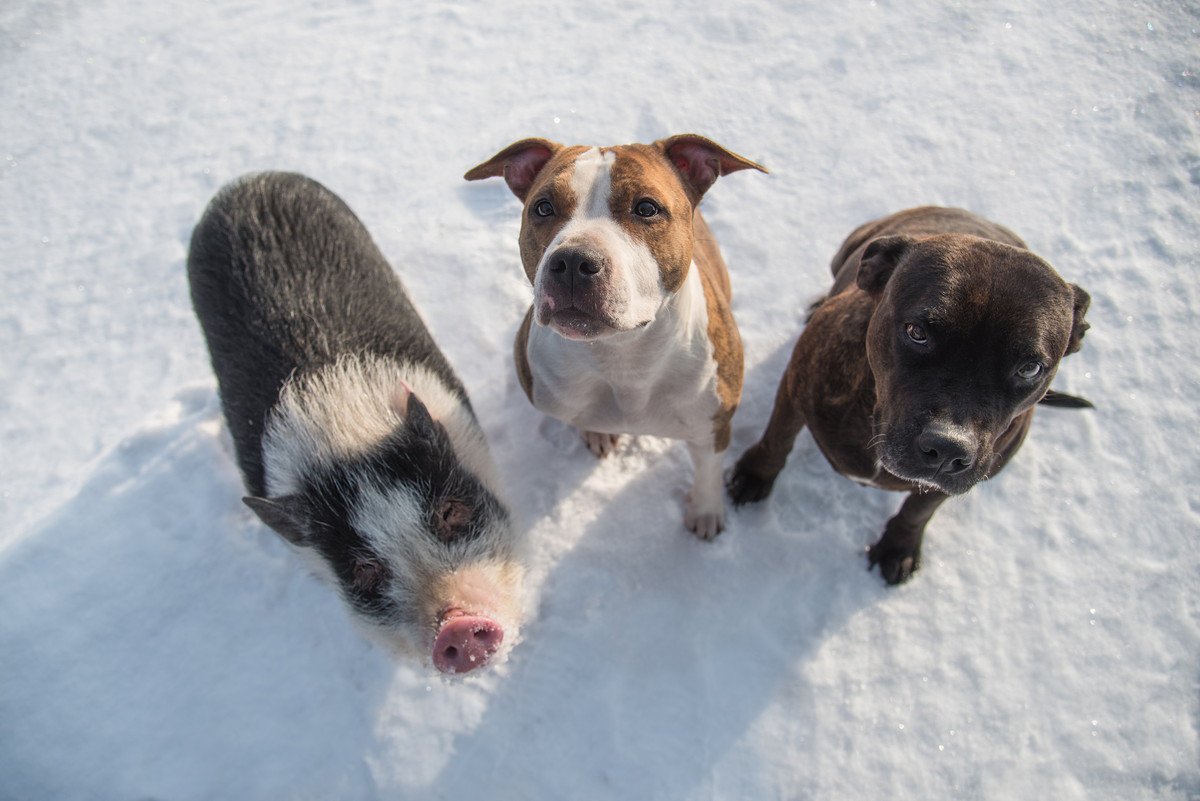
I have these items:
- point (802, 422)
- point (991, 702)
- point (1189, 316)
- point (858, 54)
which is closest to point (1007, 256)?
point (802, 422)

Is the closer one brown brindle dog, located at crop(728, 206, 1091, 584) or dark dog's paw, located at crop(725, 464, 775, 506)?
brown brindle dog, located at crop(728, 206, 1091, 584)

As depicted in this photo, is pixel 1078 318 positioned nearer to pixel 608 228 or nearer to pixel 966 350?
pixel 966 350

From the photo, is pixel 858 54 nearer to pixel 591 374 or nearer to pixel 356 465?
pixel 591 374

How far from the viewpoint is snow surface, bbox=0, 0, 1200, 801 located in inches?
134

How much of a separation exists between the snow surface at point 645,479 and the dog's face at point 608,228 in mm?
1686

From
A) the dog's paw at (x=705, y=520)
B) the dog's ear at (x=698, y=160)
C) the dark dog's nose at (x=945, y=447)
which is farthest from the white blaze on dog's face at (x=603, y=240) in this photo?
the dog's paw at (x=705, y=520)

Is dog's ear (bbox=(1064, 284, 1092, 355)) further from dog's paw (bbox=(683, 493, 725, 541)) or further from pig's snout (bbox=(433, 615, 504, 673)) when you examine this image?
pig's snout (bbox=(433, 615, 504, 673))

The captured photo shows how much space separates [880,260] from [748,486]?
151cm

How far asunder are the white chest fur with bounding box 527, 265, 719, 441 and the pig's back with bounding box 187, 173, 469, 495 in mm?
801

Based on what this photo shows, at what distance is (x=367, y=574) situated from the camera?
2.85 meters

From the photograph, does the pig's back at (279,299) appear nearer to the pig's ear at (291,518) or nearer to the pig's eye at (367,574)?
the pig's ear at (291,518)

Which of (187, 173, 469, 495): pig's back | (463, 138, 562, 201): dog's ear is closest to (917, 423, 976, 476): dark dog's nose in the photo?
(463, 138, 562, 201): dog's ear

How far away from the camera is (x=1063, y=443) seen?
3977mm

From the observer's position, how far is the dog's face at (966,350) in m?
2.35
